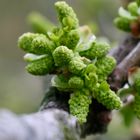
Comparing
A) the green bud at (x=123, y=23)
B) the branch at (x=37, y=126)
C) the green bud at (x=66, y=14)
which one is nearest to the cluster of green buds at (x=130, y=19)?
the green bud at (x=123, y=23)

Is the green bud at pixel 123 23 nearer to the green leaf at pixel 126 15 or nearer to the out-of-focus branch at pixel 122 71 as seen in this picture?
the green leaf at pixel 126 15

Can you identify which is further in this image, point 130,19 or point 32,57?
point 130,19

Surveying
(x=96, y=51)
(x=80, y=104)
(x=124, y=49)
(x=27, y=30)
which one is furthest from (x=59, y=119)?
(x=27, y=30)

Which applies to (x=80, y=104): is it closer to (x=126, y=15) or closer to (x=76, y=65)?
(x=76, y=65)

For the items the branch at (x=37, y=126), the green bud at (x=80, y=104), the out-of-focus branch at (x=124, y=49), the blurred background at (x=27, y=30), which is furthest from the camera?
the blurred background at (x=27, y=30)

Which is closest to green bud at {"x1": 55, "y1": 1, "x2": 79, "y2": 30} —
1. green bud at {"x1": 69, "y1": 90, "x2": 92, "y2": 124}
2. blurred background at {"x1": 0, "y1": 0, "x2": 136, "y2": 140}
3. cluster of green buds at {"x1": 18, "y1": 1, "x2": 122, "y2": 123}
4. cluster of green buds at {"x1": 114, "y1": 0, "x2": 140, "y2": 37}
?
cluster of green buds at {"x1": 18, "y1": 1, "x2": 122, "y2": 123}

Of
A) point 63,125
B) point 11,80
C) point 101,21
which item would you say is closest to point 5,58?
point 11,80
